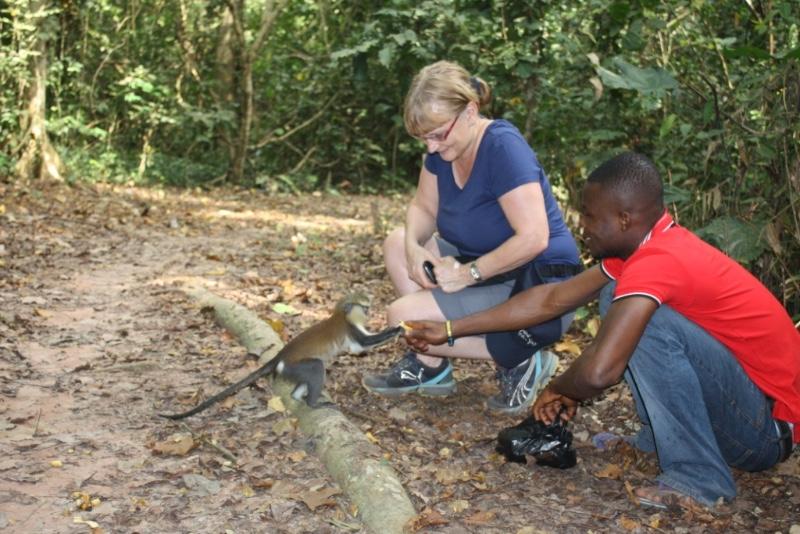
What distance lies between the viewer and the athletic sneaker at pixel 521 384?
4.35 metres

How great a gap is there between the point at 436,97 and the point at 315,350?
4.59 feet

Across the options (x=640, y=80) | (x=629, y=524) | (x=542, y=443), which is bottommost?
(x=629, y=524)

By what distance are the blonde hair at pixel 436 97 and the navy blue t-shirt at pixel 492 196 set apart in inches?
10.3

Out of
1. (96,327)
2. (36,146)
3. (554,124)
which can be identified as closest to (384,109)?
(36,146)

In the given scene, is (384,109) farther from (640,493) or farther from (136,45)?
(640,493)

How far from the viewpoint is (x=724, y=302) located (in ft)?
10.6

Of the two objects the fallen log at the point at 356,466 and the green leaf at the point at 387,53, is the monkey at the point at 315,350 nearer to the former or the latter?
the fallen log at the point at 356,466

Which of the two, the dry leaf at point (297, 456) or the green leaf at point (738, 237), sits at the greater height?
the green leaf at point (738, 237)

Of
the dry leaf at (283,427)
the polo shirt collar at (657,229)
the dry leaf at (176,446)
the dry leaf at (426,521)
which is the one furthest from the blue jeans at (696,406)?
the dry leaf at (176,446)

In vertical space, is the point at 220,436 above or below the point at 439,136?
below

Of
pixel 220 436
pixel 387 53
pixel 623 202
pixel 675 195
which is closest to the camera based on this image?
pixel 623 202

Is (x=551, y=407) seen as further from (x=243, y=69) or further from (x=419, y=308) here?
(x=243, y=69)

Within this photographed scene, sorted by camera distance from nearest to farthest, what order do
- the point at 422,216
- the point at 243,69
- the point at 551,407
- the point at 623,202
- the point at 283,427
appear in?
the point at 623,202, the point at 551,407, the point at 283,427, the point at 422,216, the point at 243,69

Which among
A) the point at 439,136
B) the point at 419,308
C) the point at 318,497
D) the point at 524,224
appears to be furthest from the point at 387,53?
the point at 318,497
